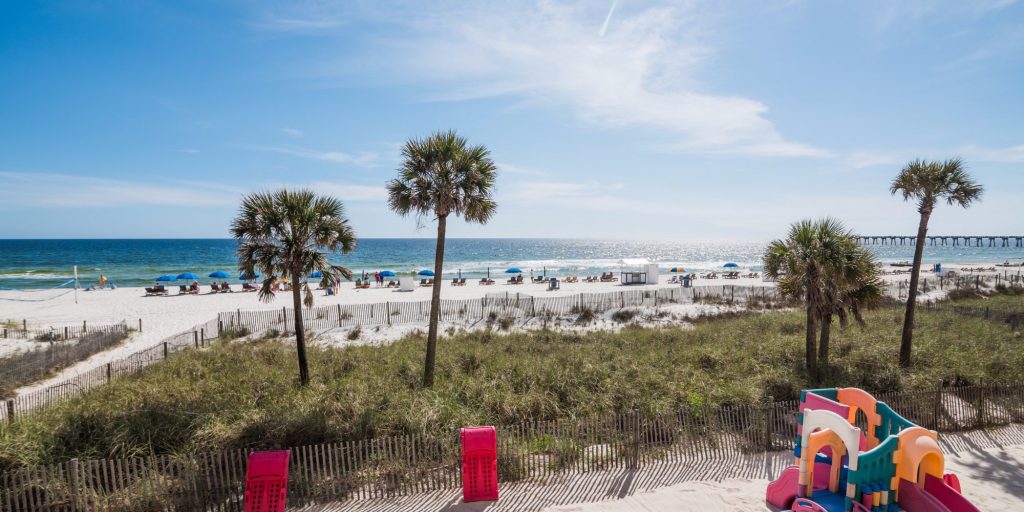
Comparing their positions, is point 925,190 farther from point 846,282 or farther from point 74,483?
point 74,483

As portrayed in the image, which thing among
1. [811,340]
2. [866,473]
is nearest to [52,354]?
[866,473]

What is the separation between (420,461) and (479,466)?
1347 mm

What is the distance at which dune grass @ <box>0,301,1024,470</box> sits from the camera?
9562mm

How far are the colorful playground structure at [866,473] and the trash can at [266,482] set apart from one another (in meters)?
7.87

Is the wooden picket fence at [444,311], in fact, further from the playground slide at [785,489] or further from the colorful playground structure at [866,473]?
the colorful playground structure at [866,473]

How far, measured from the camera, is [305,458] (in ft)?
26.7

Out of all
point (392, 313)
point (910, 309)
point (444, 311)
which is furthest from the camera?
point (444, 311)

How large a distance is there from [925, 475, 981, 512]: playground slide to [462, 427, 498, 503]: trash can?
249 inches

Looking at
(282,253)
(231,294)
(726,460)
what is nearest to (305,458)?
(282,253)

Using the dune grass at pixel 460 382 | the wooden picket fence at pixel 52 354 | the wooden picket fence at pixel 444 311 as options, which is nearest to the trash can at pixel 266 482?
the dune grass at pixel 460 382

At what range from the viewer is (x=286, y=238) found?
1331cm

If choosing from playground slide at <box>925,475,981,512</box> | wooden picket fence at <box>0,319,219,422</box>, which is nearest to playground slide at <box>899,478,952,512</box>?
playground slide at <box>925,475,981,512</box>

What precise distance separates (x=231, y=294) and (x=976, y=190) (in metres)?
47.3

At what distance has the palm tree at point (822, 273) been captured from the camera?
46.1ft
